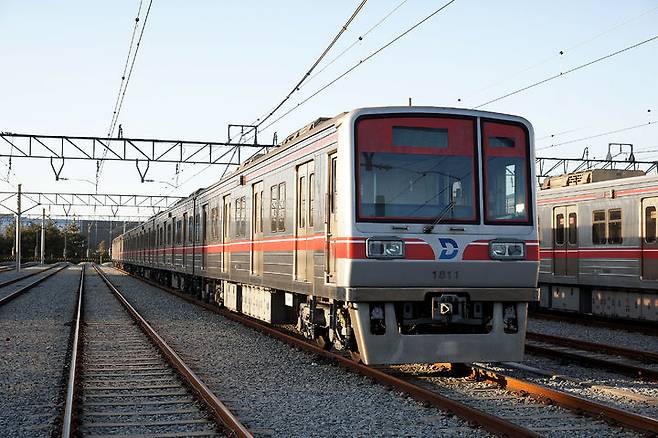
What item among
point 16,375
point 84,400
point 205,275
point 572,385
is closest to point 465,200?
point 572,385

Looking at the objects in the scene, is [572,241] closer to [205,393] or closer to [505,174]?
[505,174]

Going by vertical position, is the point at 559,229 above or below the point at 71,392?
above

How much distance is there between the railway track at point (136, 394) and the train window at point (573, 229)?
32.5ft

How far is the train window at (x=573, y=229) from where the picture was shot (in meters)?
19.3

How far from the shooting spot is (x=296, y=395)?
29.3ft

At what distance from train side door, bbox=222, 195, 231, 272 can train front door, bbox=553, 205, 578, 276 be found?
7.84 meters

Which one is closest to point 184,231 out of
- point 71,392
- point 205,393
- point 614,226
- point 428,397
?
point 614,226

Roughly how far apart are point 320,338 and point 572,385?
368 centimetres

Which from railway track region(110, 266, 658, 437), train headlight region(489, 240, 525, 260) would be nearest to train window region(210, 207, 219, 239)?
railway track region(110, 266, 658, 437)

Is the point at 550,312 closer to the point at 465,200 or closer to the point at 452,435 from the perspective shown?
the point at 465,200

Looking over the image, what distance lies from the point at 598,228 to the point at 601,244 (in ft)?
1.26

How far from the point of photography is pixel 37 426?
7578mm

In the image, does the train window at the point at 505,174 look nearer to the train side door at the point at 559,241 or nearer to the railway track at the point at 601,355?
the railway track at the point at 601,355

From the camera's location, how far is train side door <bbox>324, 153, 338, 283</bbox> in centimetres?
995
